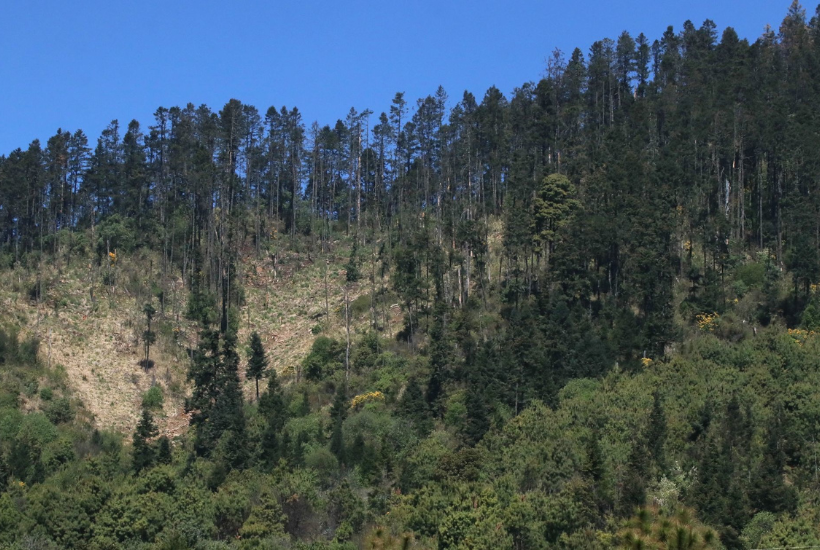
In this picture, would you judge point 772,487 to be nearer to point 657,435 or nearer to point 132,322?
point 657,435

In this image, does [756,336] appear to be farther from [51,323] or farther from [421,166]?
[51,323]

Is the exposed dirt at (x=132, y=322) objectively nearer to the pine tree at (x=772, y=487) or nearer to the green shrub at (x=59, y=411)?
the green shrub at (x=59, y=411)

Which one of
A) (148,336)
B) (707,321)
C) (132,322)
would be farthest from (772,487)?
(132,322)

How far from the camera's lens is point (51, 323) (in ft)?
283

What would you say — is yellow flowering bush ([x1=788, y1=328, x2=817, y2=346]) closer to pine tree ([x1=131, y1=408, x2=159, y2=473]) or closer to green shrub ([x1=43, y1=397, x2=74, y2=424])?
pine tree ([x1=131, y1=408, x2=159, y2=473])

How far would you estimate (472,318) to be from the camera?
260ft

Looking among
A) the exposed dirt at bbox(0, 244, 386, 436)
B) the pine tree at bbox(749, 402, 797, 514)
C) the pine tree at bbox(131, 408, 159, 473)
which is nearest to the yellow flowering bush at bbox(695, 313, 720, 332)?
the pine tree at bbox(749, 402, 797, 514)

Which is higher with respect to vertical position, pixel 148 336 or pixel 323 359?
pixel 148 336

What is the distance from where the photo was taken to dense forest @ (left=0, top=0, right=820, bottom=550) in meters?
54.6

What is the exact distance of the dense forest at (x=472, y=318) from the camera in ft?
179

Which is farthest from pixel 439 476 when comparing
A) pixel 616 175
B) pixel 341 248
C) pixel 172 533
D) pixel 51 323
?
pixel 341 248

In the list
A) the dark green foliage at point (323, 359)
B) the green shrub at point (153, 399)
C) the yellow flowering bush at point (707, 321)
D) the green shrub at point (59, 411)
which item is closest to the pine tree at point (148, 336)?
the green shrub at point (153, 399)

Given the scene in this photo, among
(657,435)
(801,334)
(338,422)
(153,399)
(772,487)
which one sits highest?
(801,334)

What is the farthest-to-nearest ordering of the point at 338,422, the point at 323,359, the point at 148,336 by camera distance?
the point at 148,336 < the point at 323,359 < the point at 338,422
